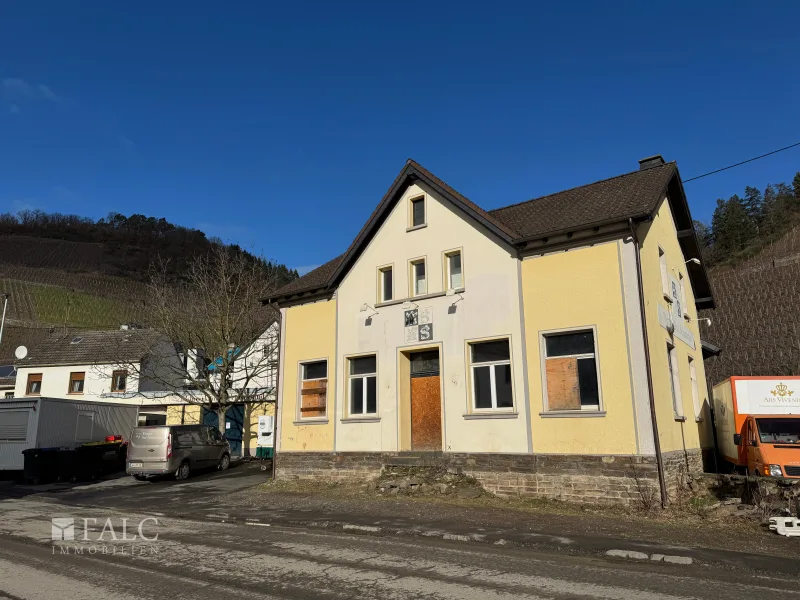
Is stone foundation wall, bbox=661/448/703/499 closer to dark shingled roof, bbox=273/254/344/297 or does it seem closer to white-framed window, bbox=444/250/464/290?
white-framed window, bbox=444/250/464/290

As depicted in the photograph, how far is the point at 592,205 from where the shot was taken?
46.6ft

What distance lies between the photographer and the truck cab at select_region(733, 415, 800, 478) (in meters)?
12.8

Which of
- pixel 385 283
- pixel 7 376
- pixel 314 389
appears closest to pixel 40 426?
pixel 314 389

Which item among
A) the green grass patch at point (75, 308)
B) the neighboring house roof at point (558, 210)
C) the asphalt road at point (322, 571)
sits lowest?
the asphalt road at point (322, 571)

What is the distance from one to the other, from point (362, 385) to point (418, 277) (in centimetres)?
360

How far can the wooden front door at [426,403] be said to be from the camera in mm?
15211

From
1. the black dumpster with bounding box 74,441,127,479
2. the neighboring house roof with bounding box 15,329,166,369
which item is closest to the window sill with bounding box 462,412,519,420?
the black dumpster with bounding box 74,441,127,479

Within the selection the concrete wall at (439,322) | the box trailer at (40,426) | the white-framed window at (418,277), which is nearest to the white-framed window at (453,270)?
the concrete wall at (439,322)

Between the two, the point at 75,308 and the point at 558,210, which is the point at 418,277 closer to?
the point at 558,210

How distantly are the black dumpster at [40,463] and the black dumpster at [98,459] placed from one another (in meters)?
0.69

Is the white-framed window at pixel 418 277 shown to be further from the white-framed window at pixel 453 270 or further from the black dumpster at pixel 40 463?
the black dumpster at pixel 40 463

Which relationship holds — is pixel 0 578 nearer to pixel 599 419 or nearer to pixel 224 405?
pixel 599 419

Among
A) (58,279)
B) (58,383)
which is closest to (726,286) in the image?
(58,383)

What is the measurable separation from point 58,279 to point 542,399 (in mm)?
84709
